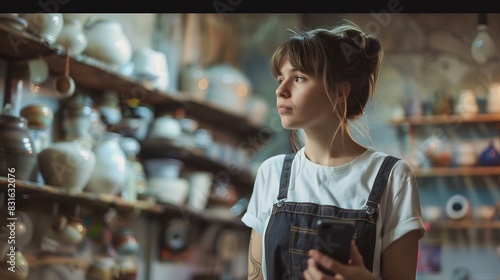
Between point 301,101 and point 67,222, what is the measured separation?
1.07 m

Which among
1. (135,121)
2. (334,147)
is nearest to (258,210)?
(334,147)

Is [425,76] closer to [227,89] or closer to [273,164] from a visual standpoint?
[227,89]

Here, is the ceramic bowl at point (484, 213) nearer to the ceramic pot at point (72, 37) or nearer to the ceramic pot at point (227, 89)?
A: the ceramic pot at point (227, 89)

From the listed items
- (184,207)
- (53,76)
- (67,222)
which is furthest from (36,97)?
(184,207)

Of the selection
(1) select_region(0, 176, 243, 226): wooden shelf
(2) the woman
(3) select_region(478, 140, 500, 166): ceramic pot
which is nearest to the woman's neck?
(2) the woman

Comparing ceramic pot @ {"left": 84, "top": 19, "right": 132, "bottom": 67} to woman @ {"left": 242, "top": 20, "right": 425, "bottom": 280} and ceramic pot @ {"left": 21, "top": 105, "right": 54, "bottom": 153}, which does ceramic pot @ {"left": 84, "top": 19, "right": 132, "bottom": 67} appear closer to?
ceramic pot @ {"left": 21, "top": 105, "right": 54, "bottom": 153}

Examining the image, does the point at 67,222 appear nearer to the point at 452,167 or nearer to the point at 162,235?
the point at 162,235

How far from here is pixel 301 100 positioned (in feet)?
2.80

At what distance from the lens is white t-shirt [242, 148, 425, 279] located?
0.83 m

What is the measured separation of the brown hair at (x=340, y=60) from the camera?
86cm

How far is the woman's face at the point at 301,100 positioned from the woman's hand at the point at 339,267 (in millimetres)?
193

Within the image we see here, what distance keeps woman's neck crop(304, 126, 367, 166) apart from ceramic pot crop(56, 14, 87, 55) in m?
1.00

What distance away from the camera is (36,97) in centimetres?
168

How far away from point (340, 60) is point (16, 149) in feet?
2.93
